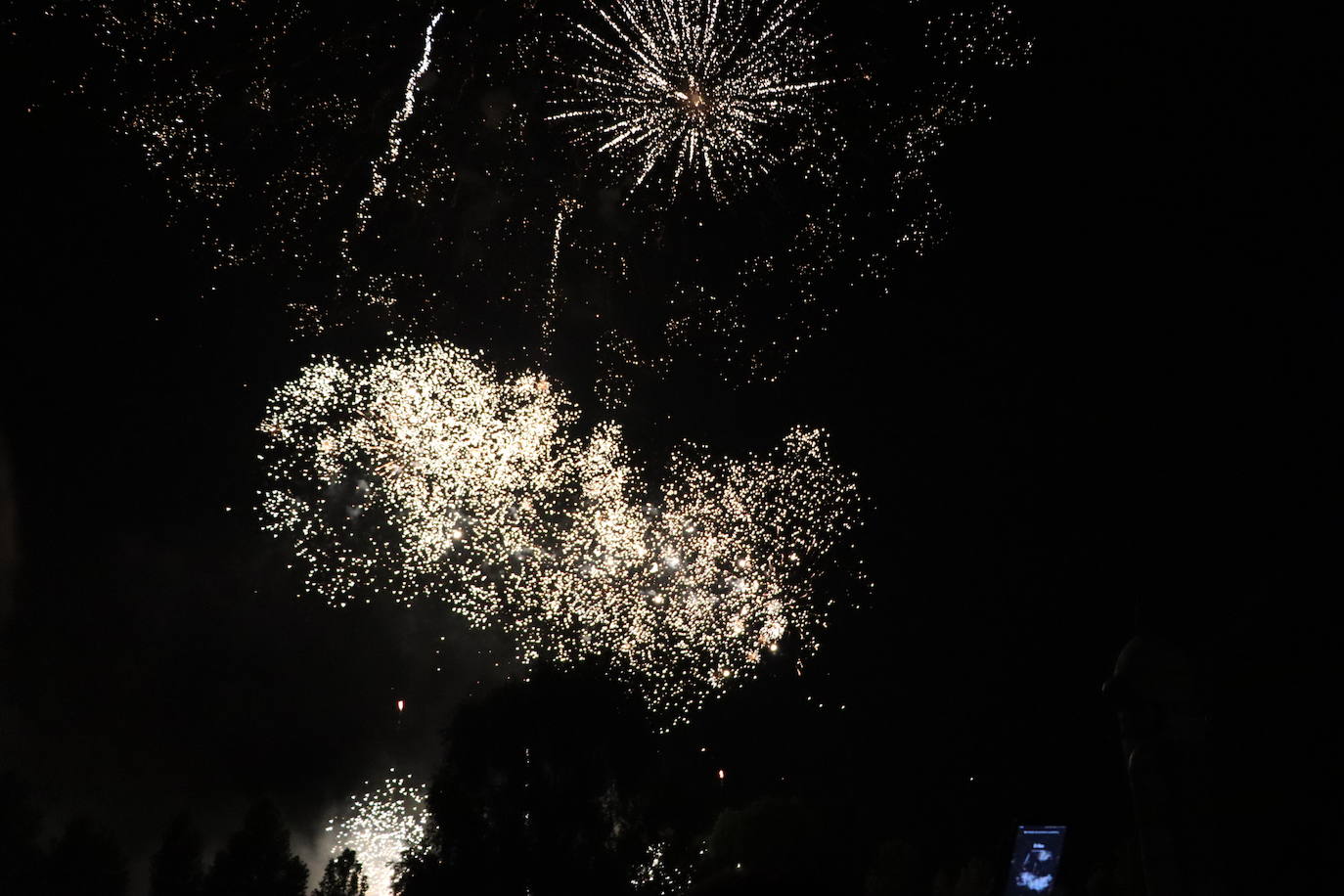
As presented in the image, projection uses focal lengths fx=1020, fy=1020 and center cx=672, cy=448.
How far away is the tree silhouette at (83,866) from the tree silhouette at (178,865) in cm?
238

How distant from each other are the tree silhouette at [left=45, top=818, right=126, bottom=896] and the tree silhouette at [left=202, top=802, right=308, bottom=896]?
4.72m

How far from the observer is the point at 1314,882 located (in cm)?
1645

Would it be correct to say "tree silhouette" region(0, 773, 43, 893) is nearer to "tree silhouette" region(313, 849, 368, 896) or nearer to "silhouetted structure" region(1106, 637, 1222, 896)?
"tree silhouette" region(313, 849, 368, 896)

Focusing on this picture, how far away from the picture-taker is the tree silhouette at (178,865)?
4981cm

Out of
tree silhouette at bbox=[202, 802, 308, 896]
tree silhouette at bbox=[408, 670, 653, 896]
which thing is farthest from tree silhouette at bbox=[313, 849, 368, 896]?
tree silhouette at bbox=[408, 670, 653, 896]

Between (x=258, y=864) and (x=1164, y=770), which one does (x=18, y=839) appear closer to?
(x=258, y=864)

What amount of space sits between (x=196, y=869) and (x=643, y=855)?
24488 mm

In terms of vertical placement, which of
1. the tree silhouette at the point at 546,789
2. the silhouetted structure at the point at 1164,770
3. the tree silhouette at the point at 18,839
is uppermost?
the tree silhouette at the point at 18,839

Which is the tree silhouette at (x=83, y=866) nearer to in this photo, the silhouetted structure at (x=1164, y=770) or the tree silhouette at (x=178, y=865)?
the tree silhouette at (x=178, y=865)

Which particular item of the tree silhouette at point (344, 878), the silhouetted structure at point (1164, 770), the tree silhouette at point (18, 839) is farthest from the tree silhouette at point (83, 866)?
the silhouetted structure at point (1164, 770)

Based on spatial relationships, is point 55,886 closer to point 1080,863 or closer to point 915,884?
point 915,884

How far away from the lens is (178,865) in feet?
165

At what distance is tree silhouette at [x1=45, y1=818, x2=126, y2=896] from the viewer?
4944 centimetres

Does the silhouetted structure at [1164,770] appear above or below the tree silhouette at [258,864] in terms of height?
below
